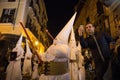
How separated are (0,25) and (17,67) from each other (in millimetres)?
10601

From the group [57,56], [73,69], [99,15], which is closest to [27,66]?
[73,69]

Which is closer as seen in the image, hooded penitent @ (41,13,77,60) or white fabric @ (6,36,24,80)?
hooded penitent @ (41,13,77,60)

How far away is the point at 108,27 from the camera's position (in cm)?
1866

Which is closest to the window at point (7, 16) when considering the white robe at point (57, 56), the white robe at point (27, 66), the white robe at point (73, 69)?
the white robe at point (27, 66)

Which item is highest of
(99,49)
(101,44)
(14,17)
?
(14,17)

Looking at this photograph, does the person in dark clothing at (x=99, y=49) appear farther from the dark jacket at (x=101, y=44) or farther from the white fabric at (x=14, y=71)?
the white fabric at (x=14, y=71)

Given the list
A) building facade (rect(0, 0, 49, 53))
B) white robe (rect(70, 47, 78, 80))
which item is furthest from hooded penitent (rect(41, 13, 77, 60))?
building facade (rect(0, 0, 49, 53))

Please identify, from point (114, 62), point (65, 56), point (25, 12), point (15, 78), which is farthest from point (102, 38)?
point (25, 12)

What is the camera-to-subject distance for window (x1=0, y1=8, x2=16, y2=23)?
21.2m

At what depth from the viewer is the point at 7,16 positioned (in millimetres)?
21391

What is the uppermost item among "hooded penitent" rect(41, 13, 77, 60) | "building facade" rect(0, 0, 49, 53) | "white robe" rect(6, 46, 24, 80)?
"building facade" rect(0, 0, 49, 53)

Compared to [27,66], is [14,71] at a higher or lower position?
lower

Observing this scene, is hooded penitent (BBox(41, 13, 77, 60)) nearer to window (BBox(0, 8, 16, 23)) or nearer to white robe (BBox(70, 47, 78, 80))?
white robe (BBox(70, 47, 78, 80))

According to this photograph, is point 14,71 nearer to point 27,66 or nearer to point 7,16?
point 27,66
